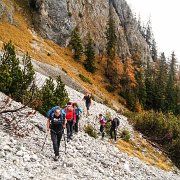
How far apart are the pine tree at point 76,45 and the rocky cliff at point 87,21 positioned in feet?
5.12

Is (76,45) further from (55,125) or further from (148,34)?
(148,34)

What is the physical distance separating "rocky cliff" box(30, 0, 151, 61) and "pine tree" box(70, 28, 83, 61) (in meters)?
1.56

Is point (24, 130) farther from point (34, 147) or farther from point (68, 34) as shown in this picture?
point (68, 34)

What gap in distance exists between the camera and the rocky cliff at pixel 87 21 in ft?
284

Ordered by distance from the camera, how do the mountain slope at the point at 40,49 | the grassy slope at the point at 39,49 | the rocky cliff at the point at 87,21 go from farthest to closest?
the rocky cliff at the point at 87,21 → the grassy slope at the point at 39,49 → the mountain slope at the point at 40,49

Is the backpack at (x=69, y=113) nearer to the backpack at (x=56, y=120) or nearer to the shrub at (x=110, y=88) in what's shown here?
the backpack at (x=56, y=120)

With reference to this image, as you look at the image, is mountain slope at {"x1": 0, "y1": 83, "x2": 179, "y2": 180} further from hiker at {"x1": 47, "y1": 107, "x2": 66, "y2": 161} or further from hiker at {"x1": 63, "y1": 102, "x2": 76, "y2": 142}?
hiker at {"x1": 47, "y1": 107, "x2": 66, "y2": 161}

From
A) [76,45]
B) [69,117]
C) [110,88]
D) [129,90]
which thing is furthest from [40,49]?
[69,117]

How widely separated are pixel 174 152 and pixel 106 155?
17872mm

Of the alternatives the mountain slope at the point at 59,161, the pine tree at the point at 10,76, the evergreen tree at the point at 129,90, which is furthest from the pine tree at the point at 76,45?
the mountain slope at the point at 59,161

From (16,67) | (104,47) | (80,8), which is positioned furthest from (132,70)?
(16,67)

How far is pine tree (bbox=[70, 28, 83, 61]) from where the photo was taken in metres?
89.5

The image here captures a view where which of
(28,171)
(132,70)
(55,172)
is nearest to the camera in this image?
(28,171)

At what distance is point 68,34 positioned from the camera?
9231cm
